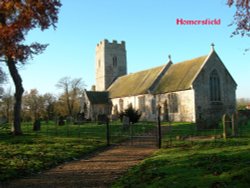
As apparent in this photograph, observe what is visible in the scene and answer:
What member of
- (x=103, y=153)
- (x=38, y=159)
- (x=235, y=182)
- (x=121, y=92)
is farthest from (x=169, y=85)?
(x=235, y=182)

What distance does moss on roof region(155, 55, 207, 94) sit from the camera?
1551 inches

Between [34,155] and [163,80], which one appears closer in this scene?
[34,155]

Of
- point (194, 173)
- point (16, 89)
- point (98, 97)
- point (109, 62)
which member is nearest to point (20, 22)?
point (16, 89)

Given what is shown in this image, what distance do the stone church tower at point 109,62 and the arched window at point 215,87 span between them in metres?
26.1

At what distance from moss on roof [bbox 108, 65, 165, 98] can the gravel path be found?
3164 cm

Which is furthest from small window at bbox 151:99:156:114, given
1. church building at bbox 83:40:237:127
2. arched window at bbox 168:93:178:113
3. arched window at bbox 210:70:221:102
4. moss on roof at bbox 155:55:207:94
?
arched window at bbox 210:70:221:102

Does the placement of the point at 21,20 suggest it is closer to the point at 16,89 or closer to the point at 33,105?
the point at 16,89

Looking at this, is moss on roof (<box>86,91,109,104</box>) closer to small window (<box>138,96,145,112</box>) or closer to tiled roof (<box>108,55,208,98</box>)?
tiled roof (<box>108,55,208,98</box>)

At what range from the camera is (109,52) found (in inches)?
2483

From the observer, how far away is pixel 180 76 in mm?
41625

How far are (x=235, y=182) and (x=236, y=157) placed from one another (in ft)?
10.5

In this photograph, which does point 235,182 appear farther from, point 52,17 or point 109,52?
point 109,52

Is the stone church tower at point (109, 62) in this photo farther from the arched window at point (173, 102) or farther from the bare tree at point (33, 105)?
the arched window at point (173, 102)

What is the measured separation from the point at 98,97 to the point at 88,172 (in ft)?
151
